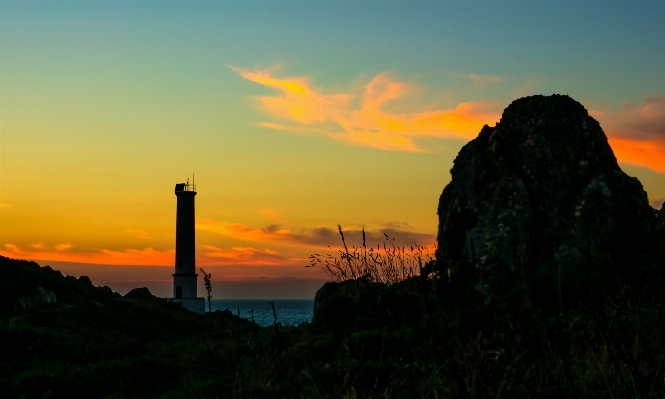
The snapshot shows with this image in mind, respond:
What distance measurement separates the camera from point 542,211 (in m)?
13.3

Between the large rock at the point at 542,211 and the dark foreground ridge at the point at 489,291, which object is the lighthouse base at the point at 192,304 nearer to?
the dark foreground ridge at the point at 489,291

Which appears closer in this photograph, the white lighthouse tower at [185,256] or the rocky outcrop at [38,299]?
the rocky outcrop at [38,299]

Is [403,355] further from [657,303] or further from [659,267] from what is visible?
[659,267]

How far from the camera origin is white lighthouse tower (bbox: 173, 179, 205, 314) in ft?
202

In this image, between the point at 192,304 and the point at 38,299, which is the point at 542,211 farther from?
the point at 192,304

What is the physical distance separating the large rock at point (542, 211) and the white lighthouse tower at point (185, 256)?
49991mm

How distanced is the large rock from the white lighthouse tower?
164 ft

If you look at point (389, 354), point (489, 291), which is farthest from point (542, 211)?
point (389, 354)

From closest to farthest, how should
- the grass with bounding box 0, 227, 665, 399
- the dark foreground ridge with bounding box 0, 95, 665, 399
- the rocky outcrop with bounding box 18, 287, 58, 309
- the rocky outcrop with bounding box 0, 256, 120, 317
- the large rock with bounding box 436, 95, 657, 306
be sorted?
the grass with bounding box 0, 227, 665, 399 < the dark foreground ridge with bounding box 0, 95, 665, 399 < the large rock with bounding box 436, 95, 657, 306 < the rocky outcrop with bounding box 0, 256, 120, 317 < the rocky outcrop with bounding box 18, 287, 58, 309

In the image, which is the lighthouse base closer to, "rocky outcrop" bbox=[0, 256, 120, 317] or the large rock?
"rocky outcrop" bbox=[0, 256, 120, 317]

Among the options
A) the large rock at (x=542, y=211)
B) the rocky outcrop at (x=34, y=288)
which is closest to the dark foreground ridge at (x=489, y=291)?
the large rock at (x=542, y=211)

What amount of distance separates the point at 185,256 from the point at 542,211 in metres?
52.2

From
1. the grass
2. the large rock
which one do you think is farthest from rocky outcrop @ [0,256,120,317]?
the large rock

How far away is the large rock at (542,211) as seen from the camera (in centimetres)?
1250
